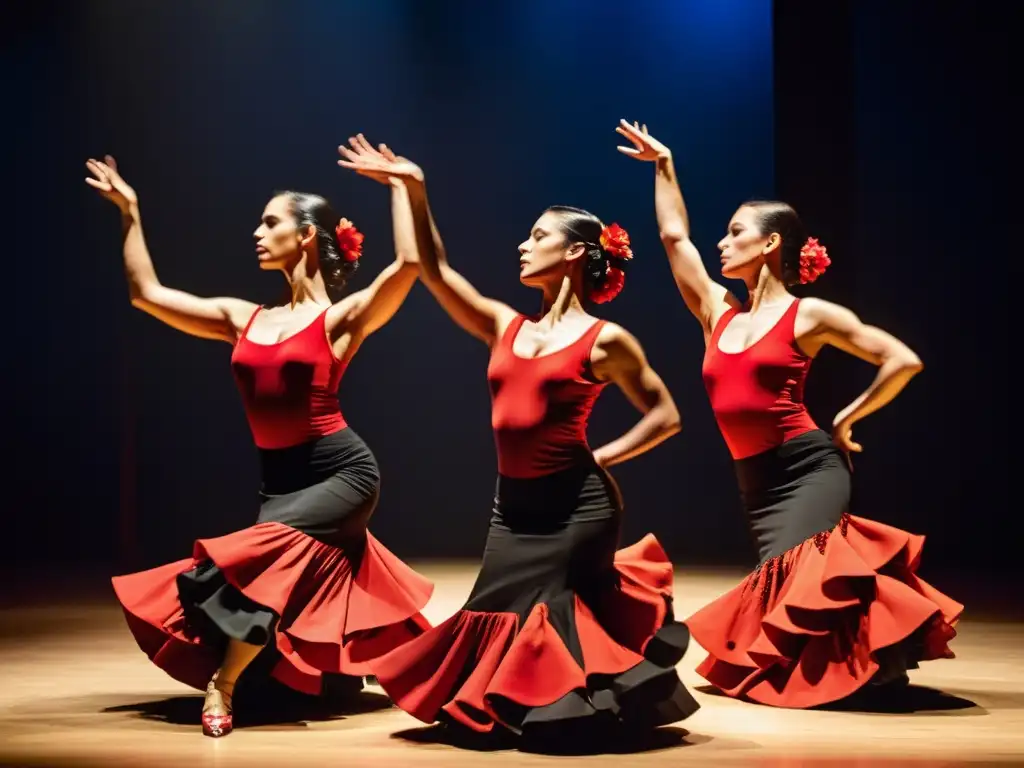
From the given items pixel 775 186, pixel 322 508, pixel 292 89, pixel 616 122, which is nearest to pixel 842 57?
pixel 775 186

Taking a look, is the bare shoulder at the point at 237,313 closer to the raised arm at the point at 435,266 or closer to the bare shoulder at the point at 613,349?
the raised arm at the point at 435,266

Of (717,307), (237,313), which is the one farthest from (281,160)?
(717,307)

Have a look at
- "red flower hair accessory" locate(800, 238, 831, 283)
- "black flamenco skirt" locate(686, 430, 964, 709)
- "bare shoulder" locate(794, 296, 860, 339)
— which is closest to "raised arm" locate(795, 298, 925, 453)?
"bare shoulder" locate(794, 296, 860, 339)

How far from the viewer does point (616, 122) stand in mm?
7887

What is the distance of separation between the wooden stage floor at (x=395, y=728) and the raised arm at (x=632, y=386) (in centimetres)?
72

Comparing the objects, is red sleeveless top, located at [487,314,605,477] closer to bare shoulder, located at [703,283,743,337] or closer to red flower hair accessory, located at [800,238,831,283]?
bare shoulder, located at [703,283,743,337]

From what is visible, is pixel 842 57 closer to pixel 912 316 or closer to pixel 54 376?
pixel 912 316

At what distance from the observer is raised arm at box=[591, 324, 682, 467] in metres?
3.82

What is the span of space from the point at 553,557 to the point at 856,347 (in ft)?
4.19

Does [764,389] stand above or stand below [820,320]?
below

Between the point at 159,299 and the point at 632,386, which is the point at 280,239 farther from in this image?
the point at 632,386

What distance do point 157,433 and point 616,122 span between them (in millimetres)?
2907

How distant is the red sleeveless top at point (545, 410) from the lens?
3.77 meters

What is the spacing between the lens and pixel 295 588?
13.0 ft
